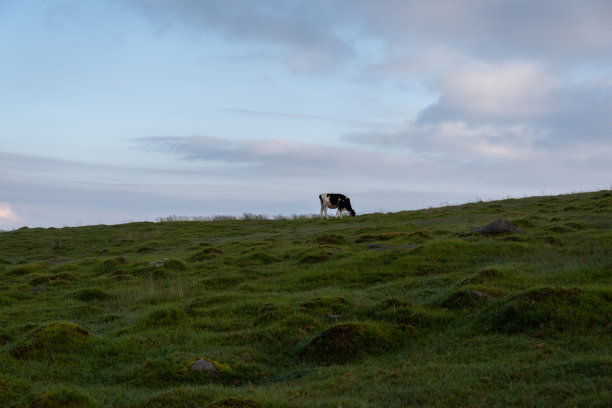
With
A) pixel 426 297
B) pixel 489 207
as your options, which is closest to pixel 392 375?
pixel 426 297

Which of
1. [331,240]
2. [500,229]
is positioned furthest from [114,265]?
[500,229]

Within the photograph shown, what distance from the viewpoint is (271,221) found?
2061 inches

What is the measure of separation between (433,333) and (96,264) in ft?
67.6

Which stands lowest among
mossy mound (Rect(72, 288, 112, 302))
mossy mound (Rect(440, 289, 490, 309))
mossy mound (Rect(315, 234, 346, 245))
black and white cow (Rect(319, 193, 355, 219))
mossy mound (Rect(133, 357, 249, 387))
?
mossy mound (Rect(133, 357, 249, 387))

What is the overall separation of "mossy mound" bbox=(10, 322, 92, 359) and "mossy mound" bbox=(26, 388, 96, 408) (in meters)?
3.93

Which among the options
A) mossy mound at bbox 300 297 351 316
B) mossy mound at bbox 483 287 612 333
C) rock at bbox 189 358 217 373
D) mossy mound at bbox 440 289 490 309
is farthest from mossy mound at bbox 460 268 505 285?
rock at bbox 189 358 217 373

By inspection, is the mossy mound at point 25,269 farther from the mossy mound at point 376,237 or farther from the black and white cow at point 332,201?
the black and white cow at point 332,201

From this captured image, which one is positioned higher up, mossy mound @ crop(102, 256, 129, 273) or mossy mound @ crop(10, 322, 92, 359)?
mossy mound @ crop(102, 256, 129, 273)

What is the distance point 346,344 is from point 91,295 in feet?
38.9

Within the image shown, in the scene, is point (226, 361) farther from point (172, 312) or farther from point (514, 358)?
point (514, 358)

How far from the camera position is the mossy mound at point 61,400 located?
29.7ft

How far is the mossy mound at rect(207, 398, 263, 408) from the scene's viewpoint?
8820 mm

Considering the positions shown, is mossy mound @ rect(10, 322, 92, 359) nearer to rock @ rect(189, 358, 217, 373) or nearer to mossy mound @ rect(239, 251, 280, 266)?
rock @ rect(189, 358, 217, 373)

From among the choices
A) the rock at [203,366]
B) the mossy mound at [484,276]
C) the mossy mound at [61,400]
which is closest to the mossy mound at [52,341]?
the rock at [203,366]
